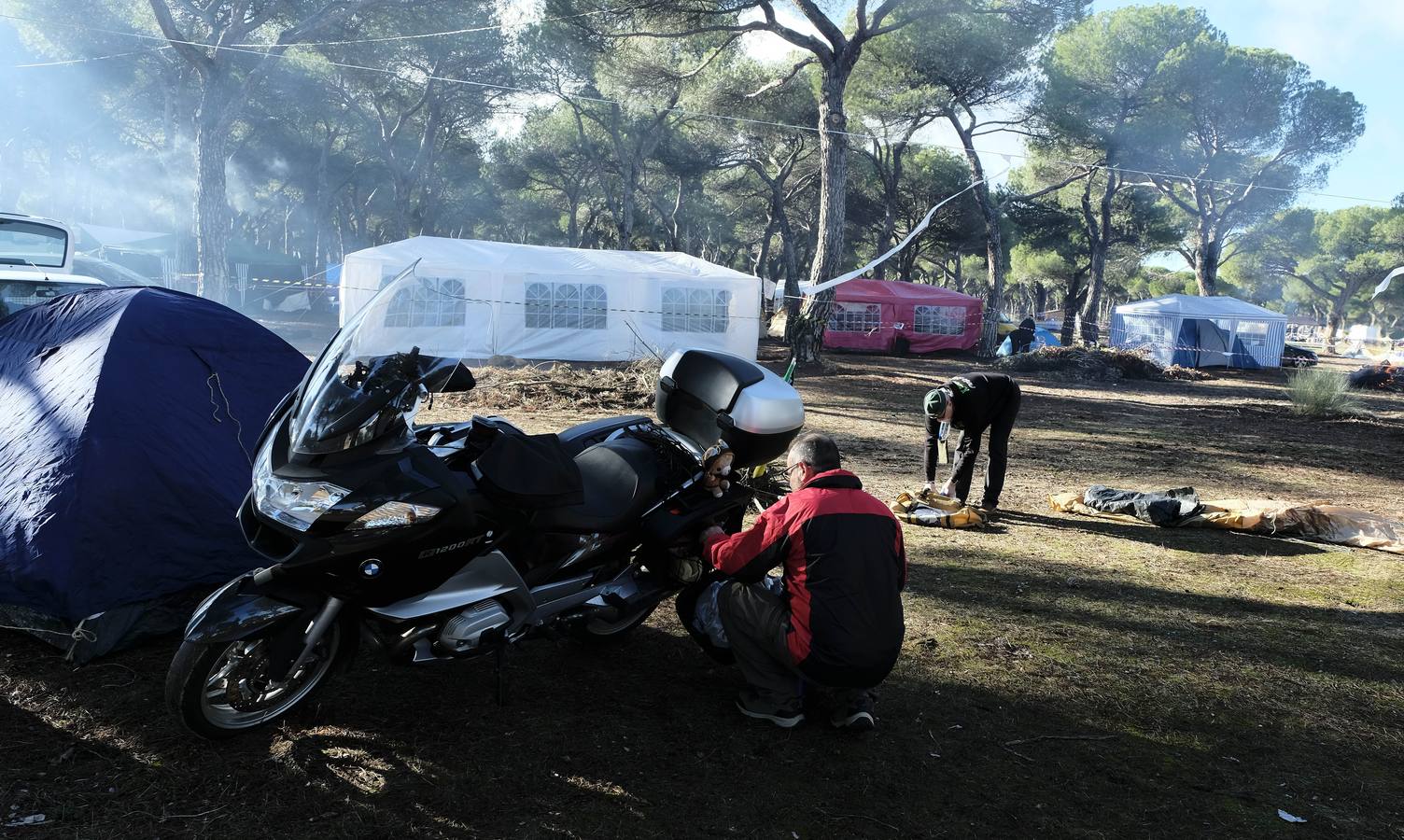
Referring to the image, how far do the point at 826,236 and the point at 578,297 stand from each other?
588cm

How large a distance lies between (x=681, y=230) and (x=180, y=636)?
38667 millimetres

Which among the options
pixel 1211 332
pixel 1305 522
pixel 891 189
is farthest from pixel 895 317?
pixel 1305 522

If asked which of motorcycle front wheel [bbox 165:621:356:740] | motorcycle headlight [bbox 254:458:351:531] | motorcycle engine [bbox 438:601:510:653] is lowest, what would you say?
motorcycle front wheel [bbox 165:621:356:740]

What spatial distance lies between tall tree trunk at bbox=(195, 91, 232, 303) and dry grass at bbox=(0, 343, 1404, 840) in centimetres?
1801

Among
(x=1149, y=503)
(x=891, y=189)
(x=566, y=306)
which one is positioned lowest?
(x=1149, y=503)

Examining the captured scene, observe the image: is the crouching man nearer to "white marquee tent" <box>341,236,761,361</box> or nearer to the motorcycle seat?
the motorcycle seat

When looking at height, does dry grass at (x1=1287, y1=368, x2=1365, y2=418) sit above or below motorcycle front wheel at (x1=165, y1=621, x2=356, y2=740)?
above

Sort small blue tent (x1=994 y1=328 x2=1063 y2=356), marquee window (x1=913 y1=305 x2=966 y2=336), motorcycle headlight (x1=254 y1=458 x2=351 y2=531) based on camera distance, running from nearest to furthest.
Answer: motorcycle headlight (x1=254 y1=458 x2=351 y2=531)
small blue tent (x1=994 y1=328 x2=1063 y2=356)
marquee window (x1=913 y1=305 x2=966 y2=336)

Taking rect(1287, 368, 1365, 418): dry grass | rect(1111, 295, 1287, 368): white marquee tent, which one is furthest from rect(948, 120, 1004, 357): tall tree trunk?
rect(1287, 368, 1365, 418): dry grass

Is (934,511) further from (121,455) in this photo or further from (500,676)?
(121,455)

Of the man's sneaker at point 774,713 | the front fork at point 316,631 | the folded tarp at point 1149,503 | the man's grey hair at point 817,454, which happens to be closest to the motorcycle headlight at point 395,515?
the front fork at point 316,631

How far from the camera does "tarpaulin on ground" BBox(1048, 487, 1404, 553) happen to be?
6.58 m

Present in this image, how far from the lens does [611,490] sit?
12.0 ft

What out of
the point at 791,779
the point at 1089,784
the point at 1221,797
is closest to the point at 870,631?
the point at 791,779
